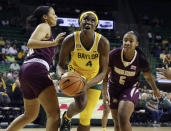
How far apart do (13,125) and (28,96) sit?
50cm

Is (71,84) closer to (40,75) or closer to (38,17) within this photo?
(40,75)

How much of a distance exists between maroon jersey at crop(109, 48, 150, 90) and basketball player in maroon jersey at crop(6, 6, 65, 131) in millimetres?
1432

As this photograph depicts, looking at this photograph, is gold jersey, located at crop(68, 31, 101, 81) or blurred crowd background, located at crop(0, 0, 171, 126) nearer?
gold jersey, located at crop(68, 31, 101, 81)

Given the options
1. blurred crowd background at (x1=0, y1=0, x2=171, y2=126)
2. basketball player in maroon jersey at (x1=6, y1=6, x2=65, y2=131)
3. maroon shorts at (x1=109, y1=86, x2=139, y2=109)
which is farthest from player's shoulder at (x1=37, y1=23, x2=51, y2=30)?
maroon shorts at (x1=109, y1=86, x2=139, y2=109)

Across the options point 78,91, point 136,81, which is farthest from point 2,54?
point 78,91

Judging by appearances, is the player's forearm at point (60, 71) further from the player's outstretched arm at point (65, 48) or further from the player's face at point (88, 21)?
the player's face at point (88, 21)

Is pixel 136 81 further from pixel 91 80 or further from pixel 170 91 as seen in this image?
pixel 170 91

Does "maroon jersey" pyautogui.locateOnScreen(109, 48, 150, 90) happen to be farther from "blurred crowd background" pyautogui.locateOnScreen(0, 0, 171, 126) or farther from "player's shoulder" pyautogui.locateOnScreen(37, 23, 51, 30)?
"player's shoulder" pyautogui.locateOnScreen(37, 23, 51, 30)

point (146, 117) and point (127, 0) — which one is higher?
point (127, 0)

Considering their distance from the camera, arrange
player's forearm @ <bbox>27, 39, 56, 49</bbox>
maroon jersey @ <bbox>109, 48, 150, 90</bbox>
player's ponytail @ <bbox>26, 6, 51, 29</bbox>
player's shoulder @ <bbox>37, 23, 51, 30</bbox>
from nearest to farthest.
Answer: player's forearm @ <bbox>27, 39, 56, 49</bbox> → player's shoulder @ <bbox>37, 23, 51, 30</bbox> → player's ponytail @ <bbox>26, 6, 51, 29</bbox> → maroon jersey @ <bbox>109, 48, 150, 90</bbox>

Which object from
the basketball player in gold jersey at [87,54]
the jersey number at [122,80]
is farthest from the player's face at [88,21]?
the jersey number at [122,80]

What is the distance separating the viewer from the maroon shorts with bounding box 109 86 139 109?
16.8 ft

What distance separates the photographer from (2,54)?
12.5 meters

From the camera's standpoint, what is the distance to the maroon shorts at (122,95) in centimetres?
511
